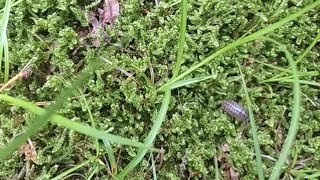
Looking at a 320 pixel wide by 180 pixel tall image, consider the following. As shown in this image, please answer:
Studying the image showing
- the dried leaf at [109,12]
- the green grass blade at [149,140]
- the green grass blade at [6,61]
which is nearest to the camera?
the green grass blade at [149,140]

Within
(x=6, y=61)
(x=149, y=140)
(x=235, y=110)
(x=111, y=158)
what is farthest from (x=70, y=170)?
(x=235, y=110)

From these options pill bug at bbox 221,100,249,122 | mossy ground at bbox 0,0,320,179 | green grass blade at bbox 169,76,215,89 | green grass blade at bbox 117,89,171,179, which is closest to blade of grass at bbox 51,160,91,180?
mossy ground at bbox 0,0,320,179

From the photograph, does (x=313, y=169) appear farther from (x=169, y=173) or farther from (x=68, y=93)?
(x=68, y=93)

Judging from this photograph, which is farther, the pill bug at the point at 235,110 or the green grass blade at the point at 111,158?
the pill bug at the point at 235,110

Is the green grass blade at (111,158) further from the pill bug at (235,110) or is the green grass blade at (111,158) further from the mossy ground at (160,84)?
the pill bug at (235,110)

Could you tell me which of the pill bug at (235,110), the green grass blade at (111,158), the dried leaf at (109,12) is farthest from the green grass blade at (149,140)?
the dried leaf at (109,12)

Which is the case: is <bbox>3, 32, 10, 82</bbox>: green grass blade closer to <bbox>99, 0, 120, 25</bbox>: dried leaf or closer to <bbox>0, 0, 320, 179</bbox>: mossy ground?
<bbox>0, 0, 320, 179</bbox>: mossy ground

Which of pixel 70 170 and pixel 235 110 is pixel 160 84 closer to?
pixel 235 110
